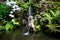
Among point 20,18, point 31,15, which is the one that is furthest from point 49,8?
point 20,18

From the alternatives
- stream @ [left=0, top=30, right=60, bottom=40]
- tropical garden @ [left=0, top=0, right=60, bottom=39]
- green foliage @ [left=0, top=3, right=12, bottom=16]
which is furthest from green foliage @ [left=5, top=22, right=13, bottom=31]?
green foliage @ [left=0, top=3, right=12, bottom=16]

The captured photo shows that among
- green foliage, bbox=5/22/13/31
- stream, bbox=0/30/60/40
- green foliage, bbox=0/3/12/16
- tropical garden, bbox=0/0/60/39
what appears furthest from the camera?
green foliage, bbox=0/3/12/16

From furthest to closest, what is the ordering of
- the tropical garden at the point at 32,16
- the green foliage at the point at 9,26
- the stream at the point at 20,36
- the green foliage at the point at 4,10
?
the green foliage at the point at 4,10 < the green foliage at the point at 9,26 < the tropical garden at the point at 32,16 < the stream at the point at 20,36

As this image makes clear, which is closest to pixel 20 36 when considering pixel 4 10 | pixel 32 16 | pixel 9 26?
pixel 9 26

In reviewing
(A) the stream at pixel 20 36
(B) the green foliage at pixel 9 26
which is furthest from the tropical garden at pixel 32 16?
(A) the stream at pixel 20 36

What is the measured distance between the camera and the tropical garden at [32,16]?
24.3 ft

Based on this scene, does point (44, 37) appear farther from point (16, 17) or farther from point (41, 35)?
point (16, 17)

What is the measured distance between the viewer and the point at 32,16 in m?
8.41

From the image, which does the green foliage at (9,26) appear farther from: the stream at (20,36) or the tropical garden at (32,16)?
the stream at (20,36)

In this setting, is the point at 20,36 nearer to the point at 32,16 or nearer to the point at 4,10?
the point at 32,16

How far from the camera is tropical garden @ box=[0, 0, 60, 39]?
740cm

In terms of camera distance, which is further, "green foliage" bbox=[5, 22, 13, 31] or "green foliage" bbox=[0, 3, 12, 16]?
"green foliage" bbox=[0, 3, 12, 16]

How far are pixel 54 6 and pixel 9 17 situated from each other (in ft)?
8.34

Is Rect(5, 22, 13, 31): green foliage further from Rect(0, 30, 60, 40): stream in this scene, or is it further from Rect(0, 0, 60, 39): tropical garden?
Rect(0, 30, 60, 40): stream
